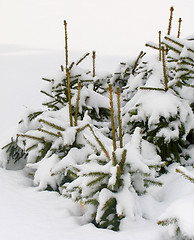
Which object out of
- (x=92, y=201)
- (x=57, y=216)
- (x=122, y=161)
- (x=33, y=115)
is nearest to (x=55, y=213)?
(x=57, y=216)

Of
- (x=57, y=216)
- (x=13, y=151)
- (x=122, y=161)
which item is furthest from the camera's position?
(x=13, y=151)

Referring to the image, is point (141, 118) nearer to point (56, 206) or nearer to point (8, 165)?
point (56, 206)

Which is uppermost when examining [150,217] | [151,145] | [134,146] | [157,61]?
[157,61]

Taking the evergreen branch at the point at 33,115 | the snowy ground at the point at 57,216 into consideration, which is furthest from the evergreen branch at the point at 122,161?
the evergreen branch at the point at 33,115

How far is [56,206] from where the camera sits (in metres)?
3.45

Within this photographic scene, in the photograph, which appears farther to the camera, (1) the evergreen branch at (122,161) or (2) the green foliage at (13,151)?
(2) the green foliage at (13,151)

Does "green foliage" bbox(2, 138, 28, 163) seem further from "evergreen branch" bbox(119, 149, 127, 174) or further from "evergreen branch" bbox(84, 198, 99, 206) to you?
"evergreen branch" bbox(119, 149, 127, 174)

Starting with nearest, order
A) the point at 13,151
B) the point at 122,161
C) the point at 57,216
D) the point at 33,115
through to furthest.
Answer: the point at 122,161 → the point at 57,216 → the point at 33,115 → the point at 13,151

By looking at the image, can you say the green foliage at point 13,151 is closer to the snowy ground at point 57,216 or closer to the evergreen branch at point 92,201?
the snowy ground at point 57,216

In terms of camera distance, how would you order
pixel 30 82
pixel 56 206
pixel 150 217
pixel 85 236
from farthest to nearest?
pixel 30 82 → pixel 56 206 → pixel 150 217 → pixel 85 236

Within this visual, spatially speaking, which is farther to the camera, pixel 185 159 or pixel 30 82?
pixel 30 82

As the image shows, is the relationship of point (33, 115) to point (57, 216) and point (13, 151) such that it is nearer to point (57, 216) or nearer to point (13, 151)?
point (13, 151)

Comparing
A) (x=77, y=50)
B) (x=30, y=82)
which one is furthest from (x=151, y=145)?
(x=77, y=50)

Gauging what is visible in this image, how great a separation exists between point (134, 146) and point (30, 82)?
8.80 meters
